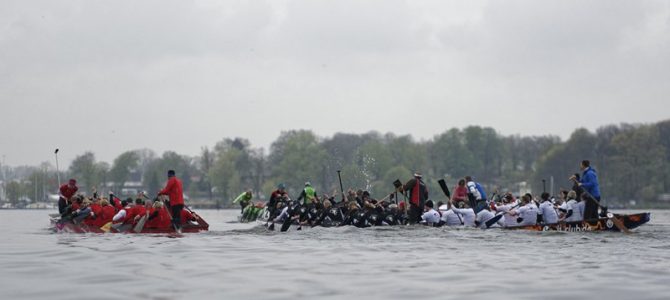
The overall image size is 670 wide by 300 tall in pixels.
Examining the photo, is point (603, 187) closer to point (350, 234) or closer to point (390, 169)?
point (390, 169)

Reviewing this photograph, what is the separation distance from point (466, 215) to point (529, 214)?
1.94 metres

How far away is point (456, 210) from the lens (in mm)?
25859

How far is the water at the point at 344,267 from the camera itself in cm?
1187

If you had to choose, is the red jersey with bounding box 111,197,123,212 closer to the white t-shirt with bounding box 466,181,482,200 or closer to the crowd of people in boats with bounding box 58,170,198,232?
the crowd of people in boats with bounding box 58,170,198,232

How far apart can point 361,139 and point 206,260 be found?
115m

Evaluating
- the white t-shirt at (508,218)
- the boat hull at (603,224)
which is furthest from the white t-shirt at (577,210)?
the white t-shirt at (508,218)

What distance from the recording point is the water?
38.9 feet

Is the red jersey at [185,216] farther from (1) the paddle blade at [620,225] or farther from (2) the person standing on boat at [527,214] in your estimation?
(1) the paddle blade at [620,225]

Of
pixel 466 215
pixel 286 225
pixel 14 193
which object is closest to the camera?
pixel 466 215

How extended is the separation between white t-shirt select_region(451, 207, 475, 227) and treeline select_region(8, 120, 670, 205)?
2875 inches

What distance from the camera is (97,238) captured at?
22594 millimetres

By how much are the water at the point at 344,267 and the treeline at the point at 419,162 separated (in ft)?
258

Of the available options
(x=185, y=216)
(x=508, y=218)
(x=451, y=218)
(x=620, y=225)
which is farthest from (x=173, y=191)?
(x=620, y=225)

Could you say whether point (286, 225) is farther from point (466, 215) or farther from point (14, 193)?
point (14, 193)
